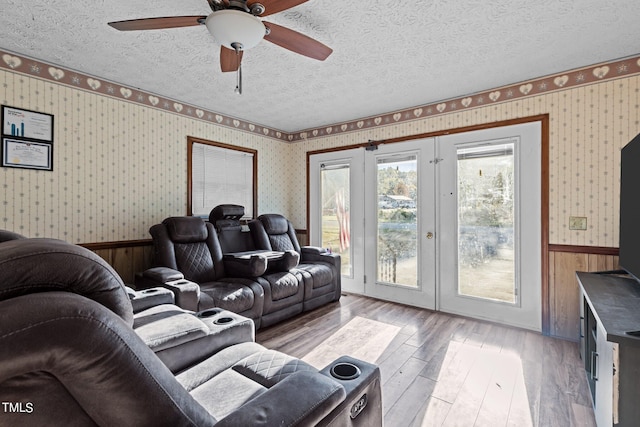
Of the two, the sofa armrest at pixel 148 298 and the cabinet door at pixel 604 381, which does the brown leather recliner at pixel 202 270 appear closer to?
the sofa armrest at pixel 148 298

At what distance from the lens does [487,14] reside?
6.36 feet

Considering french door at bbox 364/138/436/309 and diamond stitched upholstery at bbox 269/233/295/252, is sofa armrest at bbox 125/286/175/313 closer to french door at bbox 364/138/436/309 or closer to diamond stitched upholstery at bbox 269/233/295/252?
diamond stitched upholstery at bbox 269/233/295/252

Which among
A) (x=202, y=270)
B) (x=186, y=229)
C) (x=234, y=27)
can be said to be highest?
(x=234, y=27)

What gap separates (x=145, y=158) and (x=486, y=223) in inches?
150

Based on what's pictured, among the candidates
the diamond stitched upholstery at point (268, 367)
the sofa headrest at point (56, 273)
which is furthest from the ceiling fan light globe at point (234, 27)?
the diamond stitched upholstery at point (268, 367)

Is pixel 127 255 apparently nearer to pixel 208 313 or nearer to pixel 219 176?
pixel 219 176

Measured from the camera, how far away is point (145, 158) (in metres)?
3.24

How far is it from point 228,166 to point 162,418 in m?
3.68

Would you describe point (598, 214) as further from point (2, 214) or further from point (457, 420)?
point (2, 214)

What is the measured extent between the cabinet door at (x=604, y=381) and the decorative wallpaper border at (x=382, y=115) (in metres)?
2.36

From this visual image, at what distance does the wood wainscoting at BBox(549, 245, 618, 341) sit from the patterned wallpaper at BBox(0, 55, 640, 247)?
91 mm

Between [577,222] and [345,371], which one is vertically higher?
[577,222]

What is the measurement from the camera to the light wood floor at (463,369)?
1.77 m

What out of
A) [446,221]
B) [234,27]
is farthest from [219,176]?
[446,221]
